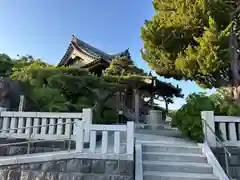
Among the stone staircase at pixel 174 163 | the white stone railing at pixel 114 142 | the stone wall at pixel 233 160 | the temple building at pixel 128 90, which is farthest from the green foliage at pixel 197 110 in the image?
the temple building at pixel 128 90

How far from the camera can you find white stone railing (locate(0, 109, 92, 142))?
4.63m

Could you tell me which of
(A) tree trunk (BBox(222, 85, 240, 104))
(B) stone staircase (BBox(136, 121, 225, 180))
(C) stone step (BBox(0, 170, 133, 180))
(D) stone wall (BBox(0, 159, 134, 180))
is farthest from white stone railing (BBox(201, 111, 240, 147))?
A: (A) tree trunk (BBox(222, 85, 240, 104))

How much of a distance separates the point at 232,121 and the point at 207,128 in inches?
22.3

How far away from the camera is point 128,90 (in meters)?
14.1

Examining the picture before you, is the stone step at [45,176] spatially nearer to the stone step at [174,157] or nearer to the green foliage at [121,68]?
the stone step at [174,157]

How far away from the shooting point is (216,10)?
6.71m

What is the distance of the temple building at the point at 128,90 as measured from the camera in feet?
42.1

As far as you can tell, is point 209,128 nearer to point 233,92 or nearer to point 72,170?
point 72,170

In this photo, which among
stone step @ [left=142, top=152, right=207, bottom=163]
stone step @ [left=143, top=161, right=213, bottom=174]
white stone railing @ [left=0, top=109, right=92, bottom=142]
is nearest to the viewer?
stone step @ [left=143, top=161, right=213, bottom=174]

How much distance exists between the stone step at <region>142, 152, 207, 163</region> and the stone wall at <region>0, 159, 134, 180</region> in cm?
74

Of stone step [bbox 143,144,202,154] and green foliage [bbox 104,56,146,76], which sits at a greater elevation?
green foliage [bbox 104,56,146,76]

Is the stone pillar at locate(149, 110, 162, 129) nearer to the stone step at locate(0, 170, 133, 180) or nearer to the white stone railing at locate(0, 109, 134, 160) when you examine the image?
the white stone railing at locate(0, 109, 134, 160)

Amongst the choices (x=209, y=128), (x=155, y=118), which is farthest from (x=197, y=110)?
(x=155, y=118)

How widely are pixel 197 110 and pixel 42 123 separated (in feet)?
13.0
